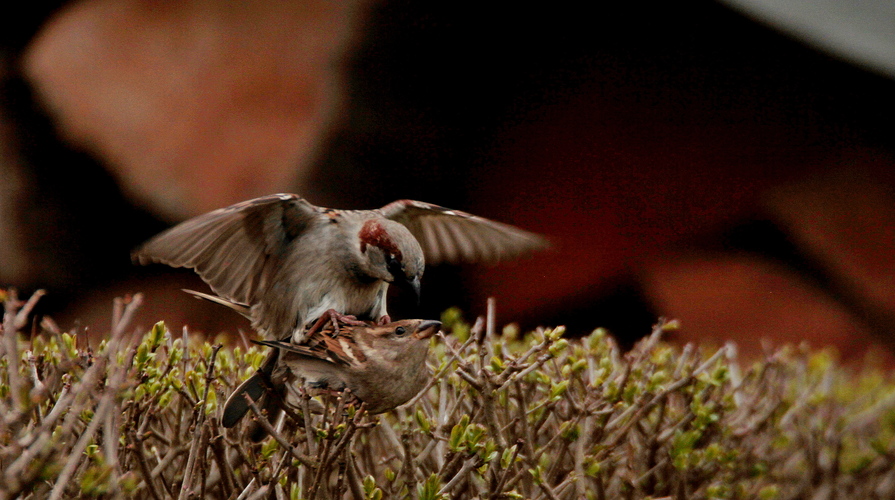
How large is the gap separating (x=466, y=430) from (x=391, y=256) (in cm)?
83

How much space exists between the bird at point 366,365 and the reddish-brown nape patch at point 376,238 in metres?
0.54

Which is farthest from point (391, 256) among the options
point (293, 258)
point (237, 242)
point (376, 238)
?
point (237, 242)

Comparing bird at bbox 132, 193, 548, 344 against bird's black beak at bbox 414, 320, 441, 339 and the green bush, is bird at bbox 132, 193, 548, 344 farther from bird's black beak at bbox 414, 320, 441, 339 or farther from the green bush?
bird's black beak at bbox 414, 320, 441, 339

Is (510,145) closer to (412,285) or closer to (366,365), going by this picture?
(412,285)

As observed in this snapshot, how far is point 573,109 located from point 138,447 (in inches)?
202

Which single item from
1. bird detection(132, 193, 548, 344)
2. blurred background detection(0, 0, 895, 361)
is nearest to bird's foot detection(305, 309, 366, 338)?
bird detection(132, 193, 548, 344)

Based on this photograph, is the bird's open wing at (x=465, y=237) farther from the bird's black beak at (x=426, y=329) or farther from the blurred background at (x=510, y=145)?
the blurred background at (x=510, y=145)

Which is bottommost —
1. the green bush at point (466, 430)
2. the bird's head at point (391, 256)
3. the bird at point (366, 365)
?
the green bush at point (466, 430)

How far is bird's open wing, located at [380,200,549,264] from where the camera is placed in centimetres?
314

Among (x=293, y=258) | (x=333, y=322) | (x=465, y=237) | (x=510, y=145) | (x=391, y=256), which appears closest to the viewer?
(x=333, y=322)

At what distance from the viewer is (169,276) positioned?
6.70m

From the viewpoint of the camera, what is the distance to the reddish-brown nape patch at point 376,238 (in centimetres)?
262

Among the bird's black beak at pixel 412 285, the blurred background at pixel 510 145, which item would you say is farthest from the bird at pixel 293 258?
the blurred background at pixel 510 145

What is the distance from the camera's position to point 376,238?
8.71 ft
